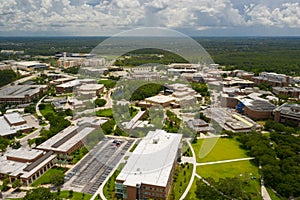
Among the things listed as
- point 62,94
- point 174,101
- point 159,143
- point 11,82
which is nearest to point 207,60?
point 174,101

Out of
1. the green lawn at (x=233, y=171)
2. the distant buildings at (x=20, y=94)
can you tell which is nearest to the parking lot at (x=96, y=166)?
the green lawn at (x=233, y=171)

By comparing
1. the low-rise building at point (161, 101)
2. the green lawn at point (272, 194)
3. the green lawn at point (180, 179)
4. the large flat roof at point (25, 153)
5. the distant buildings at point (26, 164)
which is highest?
the low-rise building at point (161, 101)

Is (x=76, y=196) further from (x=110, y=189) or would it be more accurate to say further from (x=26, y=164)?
(x=26, y=164)

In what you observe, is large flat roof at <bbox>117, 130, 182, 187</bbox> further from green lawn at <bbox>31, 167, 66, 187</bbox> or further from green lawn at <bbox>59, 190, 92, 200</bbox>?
green lawn at <bbox>31, 167, 66, 187</bbox>

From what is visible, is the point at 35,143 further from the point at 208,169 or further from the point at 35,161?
the point at 208,169

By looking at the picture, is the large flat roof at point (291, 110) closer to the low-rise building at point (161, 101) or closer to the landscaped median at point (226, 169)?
the landscaped median at point (226, 169)

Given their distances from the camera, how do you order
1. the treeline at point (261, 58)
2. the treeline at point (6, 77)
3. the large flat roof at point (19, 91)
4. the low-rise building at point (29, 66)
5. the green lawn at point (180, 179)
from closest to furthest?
the green lawn at point (180, 179), the large flat roof at point (19, 91), the treeline at point (6, 77), the treeline at point (261, 58), the low-rise building at point (29, 66)
